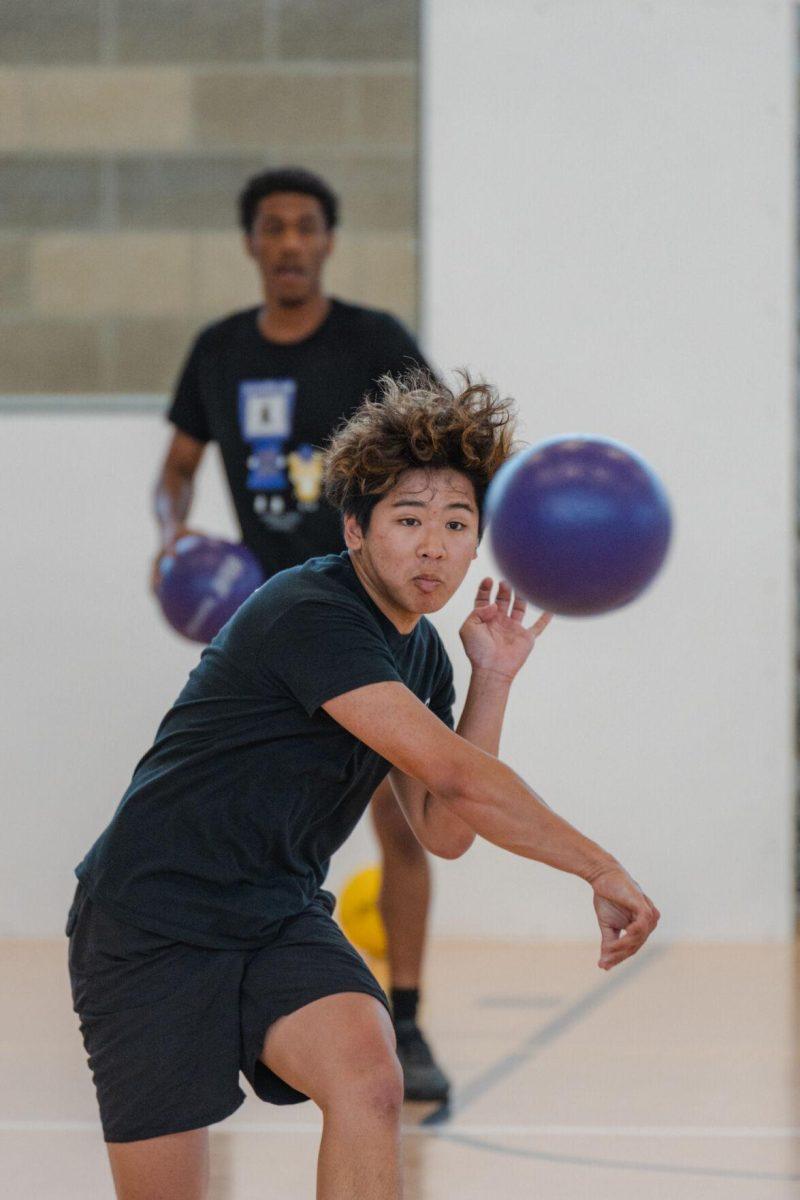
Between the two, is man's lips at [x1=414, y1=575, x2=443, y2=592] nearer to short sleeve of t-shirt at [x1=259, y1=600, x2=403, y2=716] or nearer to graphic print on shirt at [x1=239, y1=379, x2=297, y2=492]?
short sleeve of t-shirt at [x1=259, y1=600, x2=403, y2=716]

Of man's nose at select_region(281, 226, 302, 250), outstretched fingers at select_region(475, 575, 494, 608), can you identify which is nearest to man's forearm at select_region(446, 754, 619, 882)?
outstretched fingers at select_region(475, 575, 494, 608)

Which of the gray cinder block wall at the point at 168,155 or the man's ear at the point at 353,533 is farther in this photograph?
the gray cinder block wall at the point at 168,155

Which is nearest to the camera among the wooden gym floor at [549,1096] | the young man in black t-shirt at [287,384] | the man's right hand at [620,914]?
the man's right hand at [620,914]

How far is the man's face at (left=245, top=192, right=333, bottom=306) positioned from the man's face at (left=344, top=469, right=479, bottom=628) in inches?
66.1

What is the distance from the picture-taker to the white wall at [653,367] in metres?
4.86

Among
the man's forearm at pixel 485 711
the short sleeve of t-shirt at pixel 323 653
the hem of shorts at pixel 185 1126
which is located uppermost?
the short sleeve of t-shirt at pixel 323 653

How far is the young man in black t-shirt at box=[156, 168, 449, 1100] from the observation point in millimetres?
3504

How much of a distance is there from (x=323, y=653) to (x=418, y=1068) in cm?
160

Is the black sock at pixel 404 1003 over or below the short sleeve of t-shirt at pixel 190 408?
below

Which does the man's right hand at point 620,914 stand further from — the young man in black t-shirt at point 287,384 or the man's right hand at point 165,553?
the man's right hand at point 165,553

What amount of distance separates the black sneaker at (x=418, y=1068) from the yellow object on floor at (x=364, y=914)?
1.11 metres

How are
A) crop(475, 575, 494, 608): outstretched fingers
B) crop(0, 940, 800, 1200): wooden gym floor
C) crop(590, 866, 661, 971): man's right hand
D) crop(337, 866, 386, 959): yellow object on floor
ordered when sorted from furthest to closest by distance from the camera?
1. crop(337, 866, 386, 959): yellow object on floor
2. crop(0, 940, 800, 1200): wooden gym floor
3. crop(475, 575, 494, 608): outstretched fingers
4. crop(590, 866, 661, 971): man's right hand

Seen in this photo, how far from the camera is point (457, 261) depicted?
4.89 meters

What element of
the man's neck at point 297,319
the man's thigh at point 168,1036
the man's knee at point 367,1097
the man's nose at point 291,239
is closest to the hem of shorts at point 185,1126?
the man's thigh at point 168,1036
